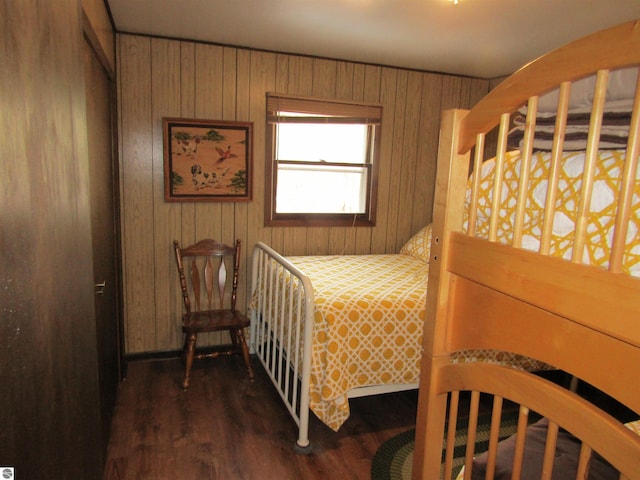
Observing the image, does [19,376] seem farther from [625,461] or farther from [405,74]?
[405,74]

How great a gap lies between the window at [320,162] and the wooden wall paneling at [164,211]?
2.30 ft

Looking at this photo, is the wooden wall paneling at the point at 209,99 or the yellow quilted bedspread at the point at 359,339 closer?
the yellow quilted bedspread at the point at 359,339

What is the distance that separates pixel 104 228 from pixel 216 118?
53.0 inches

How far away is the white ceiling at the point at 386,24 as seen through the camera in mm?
2336

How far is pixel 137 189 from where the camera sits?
310cm

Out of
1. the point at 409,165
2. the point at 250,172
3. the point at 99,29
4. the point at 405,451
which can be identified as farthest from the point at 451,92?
the point at 405,451

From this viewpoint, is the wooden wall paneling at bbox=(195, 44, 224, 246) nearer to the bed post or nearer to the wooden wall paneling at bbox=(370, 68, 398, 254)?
the wooden wall paneling at bbox=(370, 68, 398, 254)

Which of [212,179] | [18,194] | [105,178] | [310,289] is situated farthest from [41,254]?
[212,179]

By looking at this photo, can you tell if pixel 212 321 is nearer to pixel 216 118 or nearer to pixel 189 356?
pixel 189 356

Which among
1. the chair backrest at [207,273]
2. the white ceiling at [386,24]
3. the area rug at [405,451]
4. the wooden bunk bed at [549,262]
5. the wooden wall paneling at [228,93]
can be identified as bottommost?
the area rug at [405,451]

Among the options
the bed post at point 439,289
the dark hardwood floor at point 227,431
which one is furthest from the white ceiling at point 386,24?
the dark hardwood floor at point 227,431

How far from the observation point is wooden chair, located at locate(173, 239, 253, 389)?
9.62 ft

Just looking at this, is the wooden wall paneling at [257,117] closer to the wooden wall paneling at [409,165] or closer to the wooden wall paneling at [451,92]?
the wooden wall paneling at [409,165]

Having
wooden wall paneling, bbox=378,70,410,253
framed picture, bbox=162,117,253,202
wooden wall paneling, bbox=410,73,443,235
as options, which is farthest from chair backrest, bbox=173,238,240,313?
wooden wall paneling, bbox=410,73,443,235
